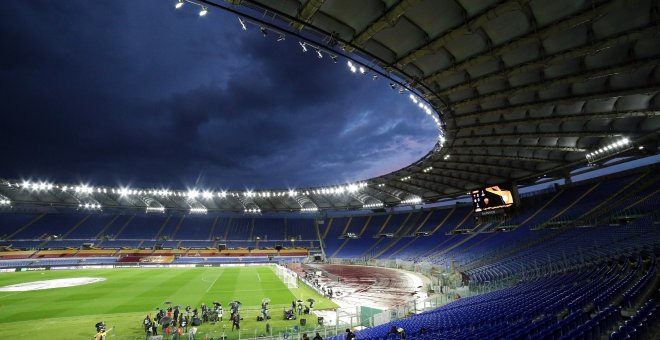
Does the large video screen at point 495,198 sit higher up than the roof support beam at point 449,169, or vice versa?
the roof support beam at point 449,169

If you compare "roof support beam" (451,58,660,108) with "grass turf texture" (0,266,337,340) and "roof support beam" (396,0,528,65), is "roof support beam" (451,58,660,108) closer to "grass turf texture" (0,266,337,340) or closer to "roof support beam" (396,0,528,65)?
"roof support beam" (396,0,528,65)

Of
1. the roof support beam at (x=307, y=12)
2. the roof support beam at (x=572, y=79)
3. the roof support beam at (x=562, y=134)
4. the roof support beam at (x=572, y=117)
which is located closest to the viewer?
the roof support beam at (x=307, y=12)

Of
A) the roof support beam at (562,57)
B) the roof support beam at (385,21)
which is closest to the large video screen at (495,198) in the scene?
the roof support beam at (562,57)

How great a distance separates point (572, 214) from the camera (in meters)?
39.2

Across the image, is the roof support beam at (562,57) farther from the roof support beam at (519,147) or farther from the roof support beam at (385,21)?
the roof support beam at (519,147)

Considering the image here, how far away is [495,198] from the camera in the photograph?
42.6 meters

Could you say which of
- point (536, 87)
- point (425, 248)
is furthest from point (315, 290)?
point (425, 248)

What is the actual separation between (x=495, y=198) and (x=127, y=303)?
4298cm

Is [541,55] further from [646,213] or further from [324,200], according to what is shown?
[324,200]

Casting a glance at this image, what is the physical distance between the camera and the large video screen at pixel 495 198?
4216cm

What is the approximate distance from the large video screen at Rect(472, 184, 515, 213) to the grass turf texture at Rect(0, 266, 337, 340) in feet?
88.9

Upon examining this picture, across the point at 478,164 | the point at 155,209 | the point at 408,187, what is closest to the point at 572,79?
the point at 478,164

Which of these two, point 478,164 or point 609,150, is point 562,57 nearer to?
point 609,150

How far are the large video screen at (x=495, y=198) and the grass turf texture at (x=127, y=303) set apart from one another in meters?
27.1
